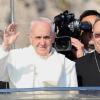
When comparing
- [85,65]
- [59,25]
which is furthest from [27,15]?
[85,65]

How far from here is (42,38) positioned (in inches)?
106

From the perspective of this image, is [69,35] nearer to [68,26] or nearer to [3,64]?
[68,26]

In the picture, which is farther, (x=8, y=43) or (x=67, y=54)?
(x=67, y=54)

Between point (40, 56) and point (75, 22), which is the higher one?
point (75, 22)

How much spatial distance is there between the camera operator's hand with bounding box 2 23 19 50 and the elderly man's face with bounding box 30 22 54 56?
0.50 feet

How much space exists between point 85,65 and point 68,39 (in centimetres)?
23

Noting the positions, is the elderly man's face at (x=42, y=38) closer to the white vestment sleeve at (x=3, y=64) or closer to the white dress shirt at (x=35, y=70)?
the white dress shirt at (x=35, y=70)

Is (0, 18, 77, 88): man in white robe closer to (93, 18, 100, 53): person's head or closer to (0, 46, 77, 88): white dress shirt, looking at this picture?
(0, 46, 77, 88): white dress shirt

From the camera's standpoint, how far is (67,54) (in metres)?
3.07

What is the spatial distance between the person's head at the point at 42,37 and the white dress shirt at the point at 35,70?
52 millimetres

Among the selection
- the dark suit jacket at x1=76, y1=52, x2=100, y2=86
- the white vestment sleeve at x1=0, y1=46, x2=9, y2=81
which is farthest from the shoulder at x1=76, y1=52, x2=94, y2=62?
the white vestment sleeve at x1=0, y1=46, x2=9, y2=81

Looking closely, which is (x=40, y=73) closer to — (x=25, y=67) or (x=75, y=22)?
(x=25, y=67)

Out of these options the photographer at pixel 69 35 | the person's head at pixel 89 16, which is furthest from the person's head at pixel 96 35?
the person's head at pixel 89 16

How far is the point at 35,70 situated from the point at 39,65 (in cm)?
5
